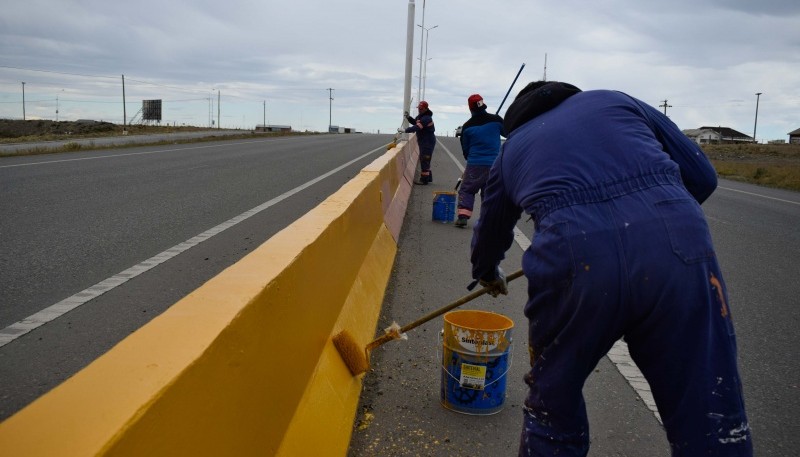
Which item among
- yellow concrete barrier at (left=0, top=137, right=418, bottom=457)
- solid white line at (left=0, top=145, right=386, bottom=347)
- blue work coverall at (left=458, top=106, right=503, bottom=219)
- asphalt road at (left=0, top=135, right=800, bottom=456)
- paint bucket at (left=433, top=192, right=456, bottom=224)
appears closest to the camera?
yellow concrete barrier at (left=0, top=137, right=418, bottom=457)

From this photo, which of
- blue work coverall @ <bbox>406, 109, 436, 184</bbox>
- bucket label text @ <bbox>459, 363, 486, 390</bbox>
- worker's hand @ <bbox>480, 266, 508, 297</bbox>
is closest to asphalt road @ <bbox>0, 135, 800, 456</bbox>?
→ bucket label text @ <bbox>459, 363, 486, 390</bbox>

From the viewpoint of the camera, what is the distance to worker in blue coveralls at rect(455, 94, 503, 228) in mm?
8844

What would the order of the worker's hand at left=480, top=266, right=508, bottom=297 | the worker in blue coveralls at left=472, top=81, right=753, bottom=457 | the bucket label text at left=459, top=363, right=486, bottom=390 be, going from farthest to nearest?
the bucket label text at left=459, top=363, right=486, bottom=390 < the worker's hand at left=480, top=266, right=508, bottom=297 < the worker in blue coveralls at left=472, top=81, right=753, bottom=457

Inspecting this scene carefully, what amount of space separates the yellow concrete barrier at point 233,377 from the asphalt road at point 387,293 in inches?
18.9

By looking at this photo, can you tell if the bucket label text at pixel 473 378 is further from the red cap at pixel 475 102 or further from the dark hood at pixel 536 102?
the red cap at pixel 475 102

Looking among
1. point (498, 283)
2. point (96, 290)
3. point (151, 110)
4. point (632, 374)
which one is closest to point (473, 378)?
point (498, 283)

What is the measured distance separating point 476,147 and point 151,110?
68.0 metres

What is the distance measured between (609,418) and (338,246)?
175 centimetres

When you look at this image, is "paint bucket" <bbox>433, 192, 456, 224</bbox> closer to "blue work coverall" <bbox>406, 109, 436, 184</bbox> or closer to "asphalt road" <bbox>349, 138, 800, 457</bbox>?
"asphalt road" <bbox>349, 138, 800, 457</bbox>

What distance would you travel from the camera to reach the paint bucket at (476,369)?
3.49m

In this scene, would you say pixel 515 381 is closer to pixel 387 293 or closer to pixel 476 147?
pixel 387 293

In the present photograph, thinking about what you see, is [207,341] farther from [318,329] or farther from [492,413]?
[492,413]

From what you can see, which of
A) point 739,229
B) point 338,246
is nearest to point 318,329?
point 338,246

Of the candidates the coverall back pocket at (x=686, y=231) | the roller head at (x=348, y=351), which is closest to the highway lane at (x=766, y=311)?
the coverall back pocket at (x=686, y=231)
